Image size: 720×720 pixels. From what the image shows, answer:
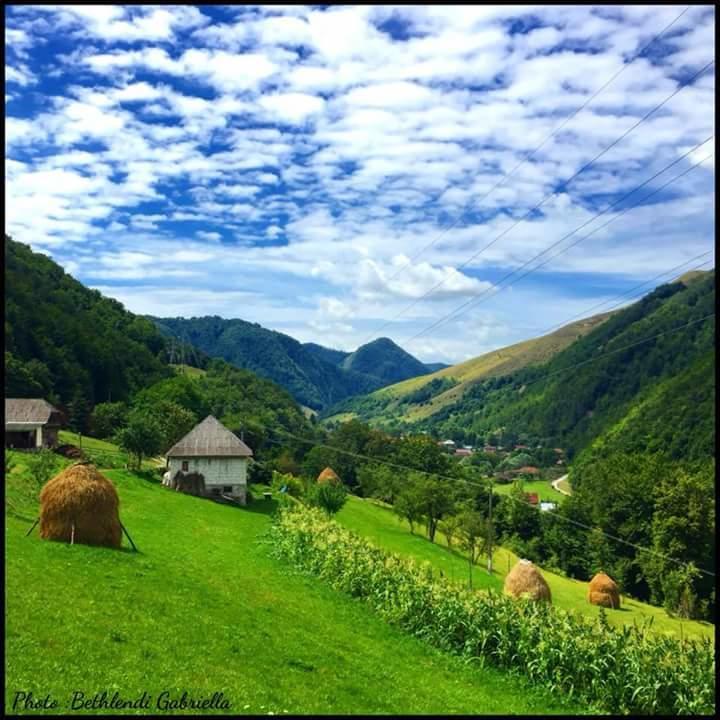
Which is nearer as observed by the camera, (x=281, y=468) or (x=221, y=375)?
(x=281, y=468)

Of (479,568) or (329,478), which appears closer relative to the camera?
(479,568)

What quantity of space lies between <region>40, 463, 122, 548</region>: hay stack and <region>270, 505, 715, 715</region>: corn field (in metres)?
11.3

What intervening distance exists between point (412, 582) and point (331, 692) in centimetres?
1197

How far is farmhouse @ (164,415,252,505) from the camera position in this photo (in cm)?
5806

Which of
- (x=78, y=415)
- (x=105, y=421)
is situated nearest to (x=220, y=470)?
(x=105, y=421)

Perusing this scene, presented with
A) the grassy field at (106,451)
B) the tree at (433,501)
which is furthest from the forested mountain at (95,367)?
the tree at (433,501)

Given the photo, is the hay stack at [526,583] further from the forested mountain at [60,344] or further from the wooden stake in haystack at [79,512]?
the forested mountain at [60,344]

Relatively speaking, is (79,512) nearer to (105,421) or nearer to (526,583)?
(526,583)

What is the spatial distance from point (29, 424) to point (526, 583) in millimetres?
53803

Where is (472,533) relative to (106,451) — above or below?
below

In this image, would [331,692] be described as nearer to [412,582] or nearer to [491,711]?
[491,711]

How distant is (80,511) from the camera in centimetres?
2592

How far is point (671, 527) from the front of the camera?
213 ft

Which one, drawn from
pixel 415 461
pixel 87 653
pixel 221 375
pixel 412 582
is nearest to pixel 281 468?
pixel 415 461
